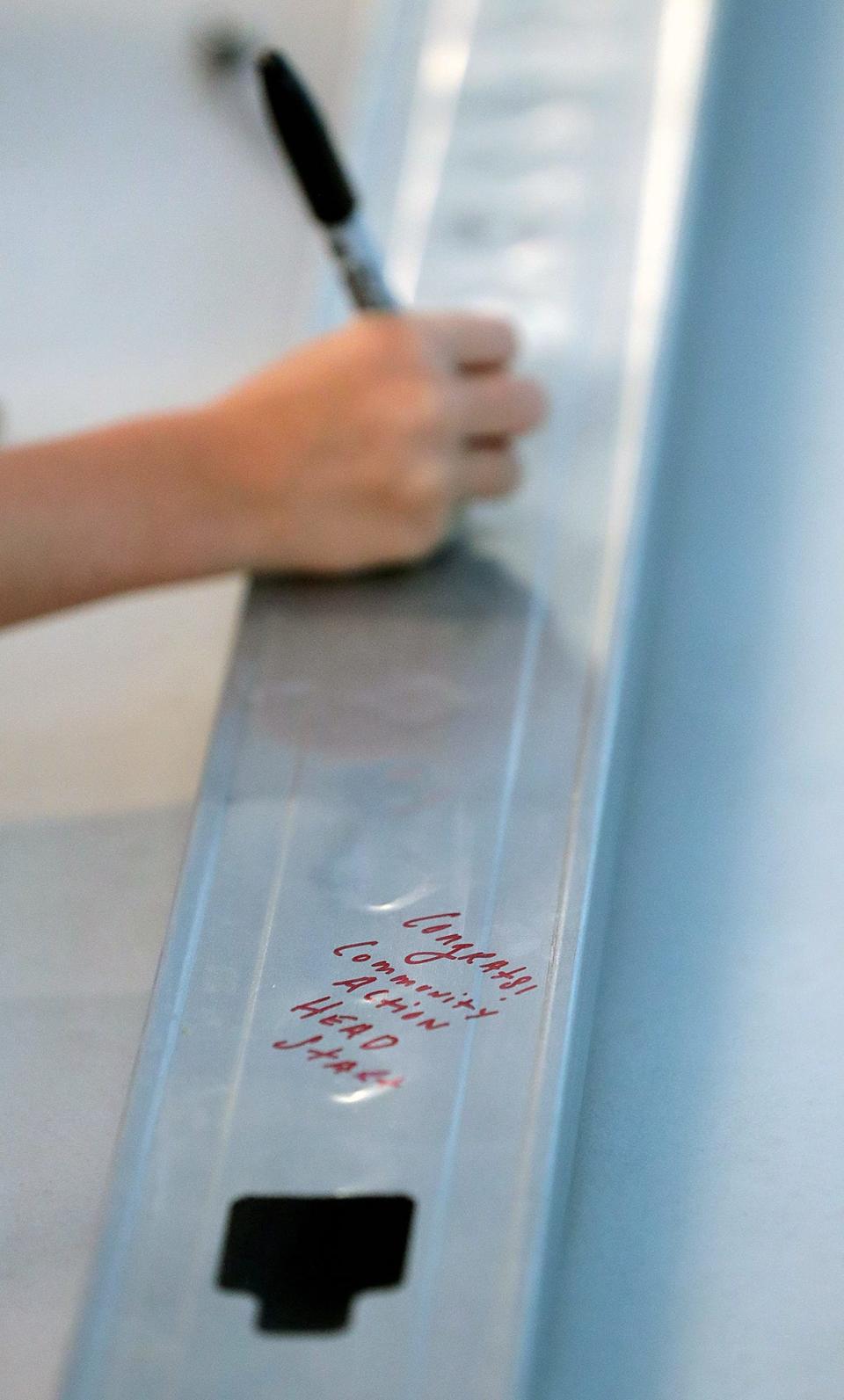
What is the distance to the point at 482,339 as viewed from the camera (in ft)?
2.60

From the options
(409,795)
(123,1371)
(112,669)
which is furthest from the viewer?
(112,669)

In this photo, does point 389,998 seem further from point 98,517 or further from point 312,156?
point 312,156

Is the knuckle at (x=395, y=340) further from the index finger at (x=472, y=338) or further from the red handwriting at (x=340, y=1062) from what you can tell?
the red handwriting at (x=340, y=1062)

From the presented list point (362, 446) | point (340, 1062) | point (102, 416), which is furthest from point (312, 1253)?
point (102, 416)

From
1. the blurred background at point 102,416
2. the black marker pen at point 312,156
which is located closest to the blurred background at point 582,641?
the blurred background at point 102,416

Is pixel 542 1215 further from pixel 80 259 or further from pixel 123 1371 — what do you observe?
pixel 80 259

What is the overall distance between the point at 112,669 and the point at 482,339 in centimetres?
25

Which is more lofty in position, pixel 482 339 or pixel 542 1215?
pixel 482 339

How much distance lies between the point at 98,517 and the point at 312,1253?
37 cm

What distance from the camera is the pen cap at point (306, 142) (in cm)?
72

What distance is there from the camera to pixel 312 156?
28.7 inches

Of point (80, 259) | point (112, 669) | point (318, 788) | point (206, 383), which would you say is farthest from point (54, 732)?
point (80, 259)

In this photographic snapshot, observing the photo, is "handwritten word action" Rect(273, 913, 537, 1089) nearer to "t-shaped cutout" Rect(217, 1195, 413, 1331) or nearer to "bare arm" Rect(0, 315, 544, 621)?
"t-shaped cutout" Rect(217, 1195, 413, 1331)

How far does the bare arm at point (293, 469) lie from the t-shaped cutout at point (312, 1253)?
13.0 inches
